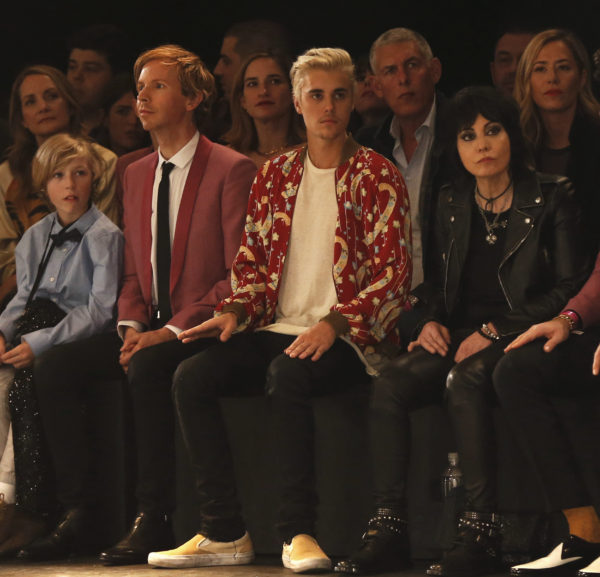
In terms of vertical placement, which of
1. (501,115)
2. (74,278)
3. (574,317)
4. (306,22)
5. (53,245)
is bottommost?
(574,317)

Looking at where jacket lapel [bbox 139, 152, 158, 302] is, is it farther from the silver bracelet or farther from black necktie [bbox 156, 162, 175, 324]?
the silver bracelet

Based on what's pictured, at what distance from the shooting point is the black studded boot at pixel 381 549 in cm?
336

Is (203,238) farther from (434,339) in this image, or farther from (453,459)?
(453,459)

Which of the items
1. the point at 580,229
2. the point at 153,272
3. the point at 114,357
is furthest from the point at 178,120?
the point at 580,229

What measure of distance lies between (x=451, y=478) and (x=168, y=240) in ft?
4.33

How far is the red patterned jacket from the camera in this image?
3766 millimetres

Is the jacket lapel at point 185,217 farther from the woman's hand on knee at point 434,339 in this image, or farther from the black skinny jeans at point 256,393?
the woman's hand on knee at point 434,339

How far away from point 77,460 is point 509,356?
1509 millimetres

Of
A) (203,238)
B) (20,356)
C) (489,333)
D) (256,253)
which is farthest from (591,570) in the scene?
(20,356)

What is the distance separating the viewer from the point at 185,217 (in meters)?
4.19

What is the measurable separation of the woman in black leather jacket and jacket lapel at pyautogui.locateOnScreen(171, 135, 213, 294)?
2.82ft

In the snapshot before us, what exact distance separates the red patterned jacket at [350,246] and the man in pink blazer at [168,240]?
169 millimetres

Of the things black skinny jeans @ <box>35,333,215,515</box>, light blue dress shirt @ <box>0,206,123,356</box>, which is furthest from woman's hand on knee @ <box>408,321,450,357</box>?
light blue dress shirt @ <box>0,206,123,356</box>

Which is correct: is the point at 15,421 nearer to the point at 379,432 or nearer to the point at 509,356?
the point at 379,432
